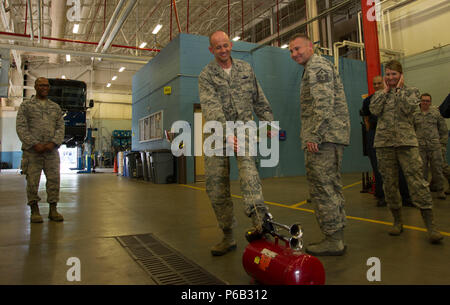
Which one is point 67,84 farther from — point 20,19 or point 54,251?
point 54,251

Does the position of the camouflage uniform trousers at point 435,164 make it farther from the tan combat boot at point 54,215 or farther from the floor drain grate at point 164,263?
the tan combat boot at point 54,215

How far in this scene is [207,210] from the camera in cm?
438

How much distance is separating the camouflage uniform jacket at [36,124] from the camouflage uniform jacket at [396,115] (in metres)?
3.65

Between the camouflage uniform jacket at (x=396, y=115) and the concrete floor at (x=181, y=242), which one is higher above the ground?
the camouflage uniform jacket at (x=396, y=115)

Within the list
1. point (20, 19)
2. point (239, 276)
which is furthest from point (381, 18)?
point (20, 19)

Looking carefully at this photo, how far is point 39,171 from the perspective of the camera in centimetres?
371

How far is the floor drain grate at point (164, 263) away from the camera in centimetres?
187

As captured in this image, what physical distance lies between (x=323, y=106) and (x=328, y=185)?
59 centimetres

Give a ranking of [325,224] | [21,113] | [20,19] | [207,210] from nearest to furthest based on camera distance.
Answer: [325,224], [21,113], [207,210], [20,19]

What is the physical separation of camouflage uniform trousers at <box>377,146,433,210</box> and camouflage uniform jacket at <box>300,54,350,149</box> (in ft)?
2.59

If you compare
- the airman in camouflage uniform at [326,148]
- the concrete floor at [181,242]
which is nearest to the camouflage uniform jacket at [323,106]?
the airman in camouflage uniform at [326,148]

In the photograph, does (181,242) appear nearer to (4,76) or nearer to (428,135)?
(428,135)

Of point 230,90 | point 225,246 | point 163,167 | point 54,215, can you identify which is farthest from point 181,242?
point 163,167
